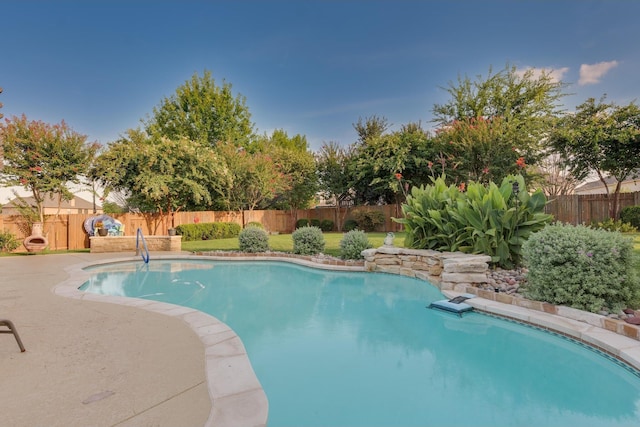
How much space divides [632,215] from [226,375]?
1808cm

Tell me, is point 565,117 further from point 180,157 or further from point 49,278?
point 49,278

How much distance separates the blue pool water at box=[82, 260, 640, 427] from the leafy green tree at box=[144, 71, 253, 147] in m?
23.6

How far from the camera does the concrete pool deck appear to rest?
6.75 ft

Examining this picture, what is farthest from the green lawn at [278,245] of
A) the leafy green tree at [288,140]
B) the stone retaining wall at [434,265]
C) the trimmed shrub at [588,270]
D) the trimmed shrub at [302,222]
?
the leafy green tree at [288,140]

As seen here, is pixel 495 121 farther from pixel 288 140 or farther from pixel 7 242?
pixel 288 140

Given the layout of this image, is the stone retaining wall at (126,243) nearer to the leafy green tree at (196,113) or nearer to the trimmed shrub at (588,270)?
the trimmed shrub at (588,270)

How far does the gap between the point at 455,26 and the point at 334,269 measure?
8.22 metres

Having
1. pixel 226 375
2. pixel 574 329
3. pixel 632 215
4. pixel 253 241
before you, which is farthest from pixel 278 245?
pixel 632 215

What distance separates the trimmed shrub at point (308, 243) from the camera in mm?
9883

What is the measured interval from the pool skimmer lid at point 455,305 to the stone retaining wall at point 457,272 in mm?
384

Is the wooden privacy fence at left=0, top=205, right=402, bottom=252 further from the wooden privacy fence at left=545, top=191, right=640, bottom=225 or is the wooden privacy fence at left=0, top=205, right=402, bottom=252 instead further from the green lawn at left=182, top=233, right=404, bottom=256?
the wooden privacy fence at left=545, top=191, right=640, bottom=225

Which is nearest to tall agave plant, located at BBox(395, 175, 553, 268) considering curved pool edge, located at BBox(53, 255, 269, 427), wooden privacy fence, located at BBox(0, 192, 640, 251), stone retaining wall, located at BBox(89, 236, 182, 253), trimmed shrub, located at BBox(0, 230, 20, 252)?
wooden privacy fence, located at BBox(0, 192, 640, 251)

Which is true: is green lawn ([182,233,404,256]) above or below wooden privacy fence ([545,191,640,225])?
below

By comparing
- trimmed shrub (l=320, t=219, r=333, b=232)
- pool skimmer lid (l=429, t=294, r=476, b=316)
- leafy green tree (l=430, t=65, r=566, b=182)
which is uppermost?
leafy green tree (l=430, t=65, r=566, b=182)
